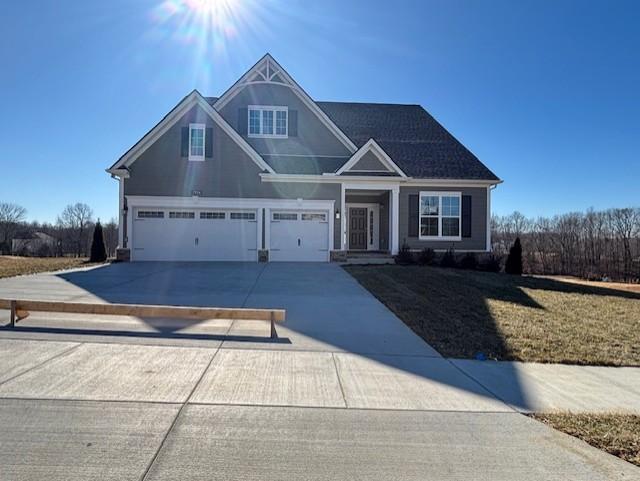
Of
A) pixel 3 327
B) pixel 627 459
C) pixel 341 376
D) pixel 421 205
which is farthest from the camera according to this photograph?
pixel 421 205

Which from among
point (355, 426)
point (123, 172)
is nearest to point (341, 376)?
point (355, 426)

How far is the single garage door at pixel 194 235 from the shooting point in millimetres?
16547

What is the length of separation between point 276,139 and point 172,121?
185 inches

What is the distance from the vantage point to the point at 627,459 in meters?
2.94

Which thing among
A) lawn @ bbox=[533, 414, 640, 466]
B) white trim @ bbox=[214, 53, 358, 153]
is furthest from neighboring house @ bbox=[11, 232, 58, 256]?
lawn @ bbox=[533, 414, 640, 466]

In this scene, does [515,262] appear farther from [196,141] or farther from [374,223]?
[196,141]

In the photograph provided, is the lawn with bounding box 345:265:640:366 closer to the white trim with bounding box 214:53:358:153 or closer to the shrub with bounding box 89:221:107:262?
the white trim with bounding box 214:53:358:153

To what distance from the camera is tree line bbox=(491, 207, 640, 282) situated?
1430 inches

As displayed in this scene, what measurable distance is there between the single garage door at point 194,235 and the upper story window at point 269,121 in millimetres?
4344

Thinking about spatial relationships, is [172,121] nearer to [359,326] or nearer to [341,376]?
[359,326]

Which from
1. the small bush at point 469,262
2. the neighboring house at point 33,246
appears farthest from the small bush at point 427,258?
the neighboring house at point 33,246

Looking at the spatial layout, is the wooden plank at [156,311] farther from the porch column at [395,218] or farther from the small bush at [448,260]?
the small bush at [448,260]

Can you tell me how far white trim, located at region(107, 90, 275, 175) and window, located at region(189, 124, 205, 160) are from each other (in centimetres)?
71

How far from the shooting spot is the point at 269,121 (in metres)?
18.5
